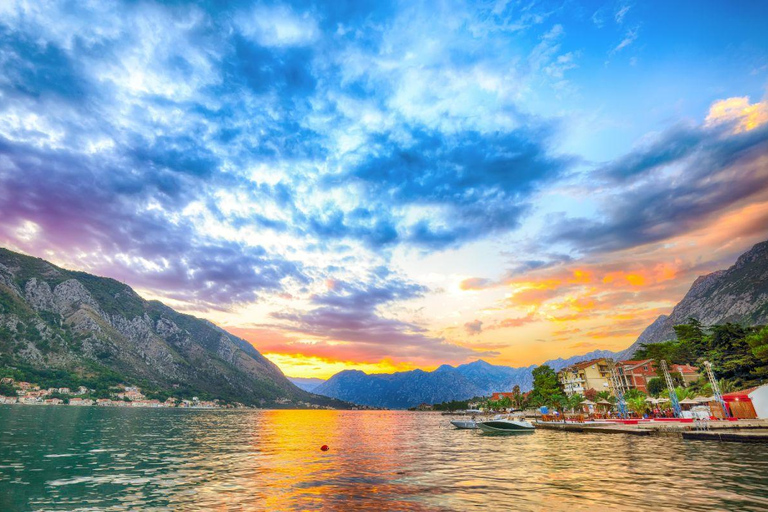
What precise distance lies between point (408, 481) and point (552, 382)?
456 ft

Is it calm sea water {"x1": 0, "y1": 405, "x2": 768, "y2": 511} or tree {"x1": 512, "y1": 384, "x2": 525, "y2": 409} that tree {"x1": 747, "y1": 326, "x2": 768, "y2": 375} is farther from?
tree {"x1": 512, "y1": 384, "x2": 525, "y2": 409}

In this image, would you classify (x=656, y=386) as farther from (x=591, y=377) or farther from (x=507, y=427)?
(x=507, y=427)

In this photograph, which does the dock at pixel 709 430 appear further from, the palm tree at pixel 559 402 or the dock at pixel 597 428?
the palm tree at pixel 559 402

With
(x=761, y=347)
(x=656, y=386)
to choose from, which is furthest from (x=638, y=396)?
(x=761, y=347)

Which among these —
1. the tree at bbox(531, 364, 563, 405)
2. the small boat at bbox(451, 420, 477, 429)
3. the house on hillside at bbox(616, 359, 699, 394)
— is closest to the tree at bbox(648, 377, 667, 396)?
the house on hillside at bbox(616, 359, 699, 394)

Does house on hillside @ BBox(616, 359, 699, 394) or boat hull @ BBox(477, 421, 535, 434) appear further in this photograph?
house on hillside @ BBox(616, 359, 699, 394)

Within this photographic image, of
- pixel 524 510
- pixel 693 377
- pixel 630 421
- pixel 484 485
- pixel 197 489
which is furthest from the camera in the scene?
pixel 693 377

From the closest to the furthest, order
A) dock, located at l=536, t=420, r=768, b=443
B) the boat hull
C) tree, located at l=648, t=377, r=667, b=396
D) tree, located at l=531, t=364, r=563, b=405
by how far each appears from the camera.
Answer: dock, located at l=536, t=420, r=768, b=443 < the boat hull < tree, located at l=648, t=377, r=667, b=396 < tree, located at l=531, t=364, r=563, b=405

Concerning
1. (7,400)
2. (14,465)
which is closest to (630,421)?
(14,465)

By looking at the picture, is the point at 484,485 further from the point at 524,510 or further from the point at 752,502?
the point at 752,502

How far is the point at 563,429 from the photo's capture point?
252 ft

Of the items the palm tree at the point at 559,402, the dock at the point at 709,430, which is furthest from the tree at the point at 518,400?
the dock at the point at 709,430

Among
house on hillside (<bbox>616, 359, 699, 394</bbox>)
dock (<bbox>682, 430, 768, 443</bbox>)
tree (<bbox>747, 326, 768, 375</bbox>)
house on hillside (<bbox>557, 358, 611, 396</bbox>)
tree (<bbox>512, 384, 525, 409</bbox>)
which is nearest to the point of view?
dock (<bbox>682, 430, 768, 443</bbox>)

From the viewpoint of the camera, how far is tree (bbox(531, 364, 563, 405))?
142375 millimetres
